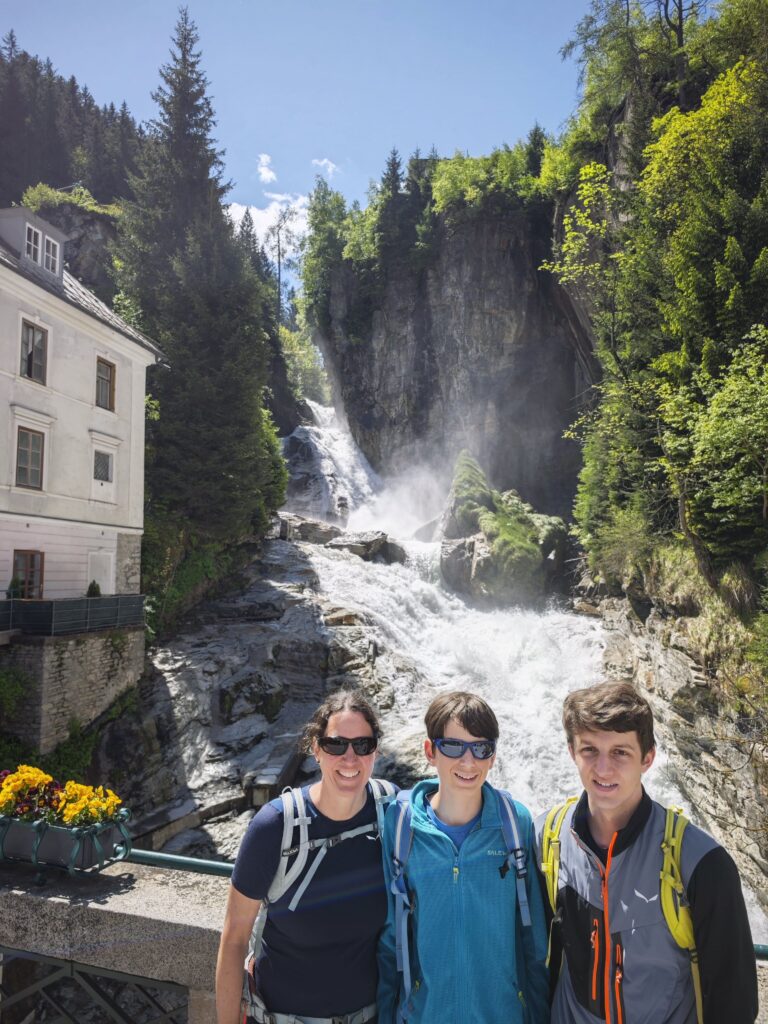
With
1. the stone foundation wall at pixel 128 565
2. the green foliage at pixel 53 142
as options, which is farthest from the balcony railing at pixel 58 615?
the green foliage at pixel 53 142

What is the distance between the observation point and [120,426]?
17.1 metres

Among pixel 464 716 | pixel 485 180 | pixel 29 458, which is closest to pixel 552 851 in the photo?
pixel 464 716

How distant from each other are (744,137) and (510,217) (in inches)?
945

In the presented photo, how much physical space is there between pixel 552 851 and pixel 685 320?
13.3 metres

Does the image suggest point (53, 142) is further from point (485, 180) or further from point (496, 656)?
point (496, 656)

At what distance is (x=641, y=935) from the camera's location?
1.98m

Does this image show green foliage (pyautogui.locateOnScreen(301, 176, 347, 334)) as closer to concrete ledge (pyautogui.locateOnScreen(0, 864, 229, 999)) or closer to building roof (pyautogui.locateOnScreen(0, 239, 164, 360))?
building roof (pyautogui.locateOnScreen(0, 239, 164, 360))

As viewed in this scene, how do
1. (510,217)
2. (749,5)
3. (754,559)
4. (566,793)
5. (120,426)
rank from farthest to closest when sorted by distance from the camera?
(510,217), (120,426), (749,5), (566,793), (754,559)

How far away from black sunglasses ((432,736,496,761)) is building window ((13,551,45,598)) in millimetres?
14159

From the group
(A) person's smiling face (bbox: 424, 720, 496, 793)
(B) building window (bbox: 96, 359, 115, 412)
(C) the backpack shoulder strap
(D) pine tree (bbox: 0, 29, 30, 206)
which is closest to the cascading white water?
(B) building window (bbox: 96, 359, 115, 412)

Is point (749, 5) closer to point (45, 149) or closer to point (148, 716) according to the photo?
point (148, 716)

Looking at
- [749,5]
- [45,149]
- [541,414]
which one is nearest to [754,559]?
[749,5]

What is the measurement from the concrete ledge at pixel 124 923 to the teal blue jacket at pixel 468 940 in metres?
1.19

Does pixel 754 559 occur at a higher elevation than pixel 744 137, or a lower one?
lower
